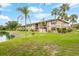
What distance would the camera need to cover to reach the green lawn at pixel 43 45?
2182mm

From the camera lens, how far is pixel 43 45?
87.0 inches

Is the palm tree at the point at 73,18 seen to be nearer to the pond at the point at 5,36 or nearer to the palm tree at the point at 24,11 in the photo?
the palm tree at the point at 24,11

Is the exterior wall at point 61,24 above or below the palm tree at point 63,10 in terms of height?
below

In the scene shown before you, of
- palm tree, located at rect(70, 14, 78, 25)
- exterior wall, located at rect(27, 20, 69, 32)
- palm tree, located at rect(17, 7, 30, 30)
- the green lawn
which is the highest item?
palm tree, located at rect(17, 7, 30, 30)

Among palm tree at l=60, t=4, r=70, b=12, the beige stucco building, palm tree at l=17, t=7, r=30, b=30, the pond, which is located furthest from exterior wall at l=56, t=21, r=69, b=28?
the pond

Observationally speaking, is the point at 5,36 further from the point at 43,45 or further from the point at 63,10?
the point at 63,10

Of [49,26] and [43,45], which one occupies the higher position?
[49,26]

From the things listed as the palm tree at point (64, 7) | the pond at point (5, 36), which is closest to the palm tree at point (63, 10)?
the palm tree at point (64, 7)

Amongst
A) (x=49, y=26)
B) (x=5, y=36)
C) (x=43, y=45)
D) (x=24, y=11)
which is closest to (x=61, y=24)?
(x=49, y=26)

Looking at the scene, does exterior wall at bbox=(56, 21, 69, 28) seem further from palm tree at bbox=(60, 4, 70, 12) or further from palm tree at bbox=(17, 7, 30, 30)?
palm tree at bbox=(17, 7, 30, 30)

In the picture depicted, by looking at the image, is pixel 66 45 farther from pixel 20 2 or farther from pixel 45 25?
pixel 20 2

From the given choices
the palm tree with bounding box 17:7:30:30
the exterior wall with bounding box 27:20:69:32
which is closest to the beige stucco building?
the exterior wall with bounding box 27:20:69:32

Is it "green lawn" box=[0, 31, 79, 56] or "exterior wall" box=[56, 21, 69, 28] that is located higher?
"exterior wall" box=[56, 21, 69, 28]

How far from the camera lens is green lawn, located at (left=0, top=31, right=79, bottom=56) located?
2182 millimetres
